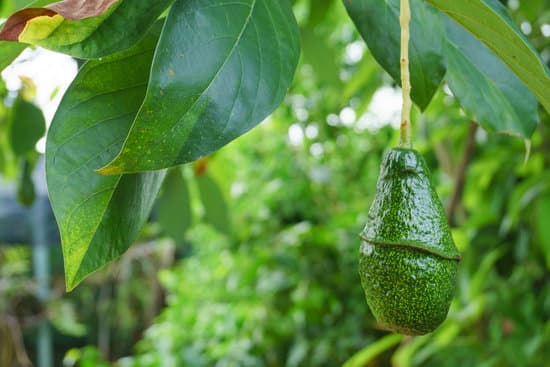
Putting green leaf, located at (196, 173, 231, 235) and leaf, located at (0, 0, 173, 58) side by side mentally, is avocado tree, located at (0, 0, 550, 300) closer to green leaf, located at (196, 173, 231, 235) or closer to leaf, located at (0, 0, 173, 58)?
leaf, located at (0, 0, 173, 58)

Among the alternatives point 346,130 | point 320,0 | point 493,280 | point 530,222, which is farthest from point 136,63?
point 346,130

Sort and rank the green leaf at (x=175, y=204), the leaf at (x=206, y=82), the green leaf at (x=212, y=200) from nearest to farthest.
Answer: the leaf at (x=206, y=82), the green leaf at (x=175, y=204), the green leaf at (x=212, y=200)

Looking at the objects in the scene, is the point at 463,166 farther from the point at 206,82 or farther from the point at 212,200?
the point at 206,82

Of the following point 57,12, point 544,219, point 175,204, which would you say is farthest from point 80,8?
point 544,219

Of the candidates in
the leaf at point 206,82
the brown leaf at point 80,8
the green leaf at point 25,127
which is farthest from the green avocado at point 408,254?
the green leaf at point 25,127

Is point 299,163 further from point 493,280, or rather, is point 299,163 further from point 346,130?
point 493,280

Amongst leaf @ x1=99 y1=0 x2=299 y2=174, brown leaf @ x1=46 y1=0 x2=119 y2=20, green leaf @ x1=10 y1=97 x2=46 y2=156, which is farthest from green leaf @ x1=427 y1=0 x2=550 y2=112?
green leaf @ x1=10 y1=97 x2=46 y2=156

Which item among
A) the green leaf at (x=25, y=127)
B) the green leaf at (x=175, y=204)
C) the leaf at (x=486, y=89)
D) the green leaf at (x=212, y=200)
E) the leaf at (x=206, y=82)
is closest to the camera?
the leaf at (x=206, y=82)

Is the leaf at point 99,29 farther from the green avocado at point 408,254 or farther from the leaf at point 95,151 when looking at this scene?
the green avocado at point 408,254
